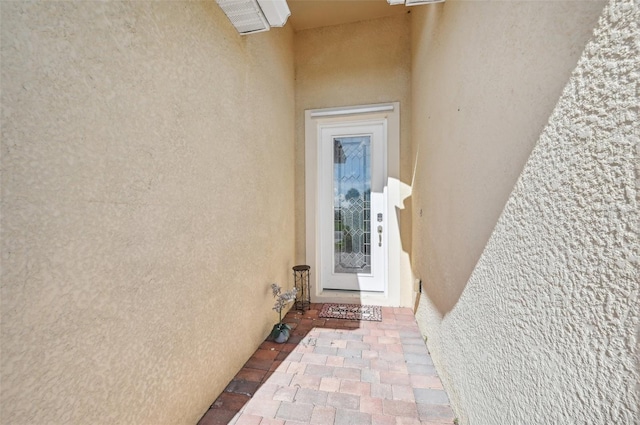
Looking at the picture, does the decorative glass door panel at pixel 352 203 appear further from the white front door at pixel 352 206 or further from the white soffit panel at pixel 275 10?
the white soffit panel at pixel 275 10

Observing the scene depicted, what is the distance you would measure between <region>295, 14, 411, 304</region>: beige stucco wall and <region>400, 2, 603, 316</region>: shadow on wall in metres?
0.55

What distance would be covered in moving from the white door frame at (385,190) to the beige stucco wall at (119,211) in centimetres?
138

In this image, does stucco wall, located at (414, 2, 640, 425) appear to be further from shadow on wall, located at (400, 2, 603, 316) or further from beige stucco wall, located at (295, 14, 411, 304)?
beige stucco wall, located at (295, 14, 411, 304)

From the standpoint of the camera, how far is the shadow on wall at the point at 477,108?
81 centimetres

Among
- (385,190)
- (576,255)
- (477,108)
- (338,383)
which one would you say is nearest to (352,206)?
(385,190)

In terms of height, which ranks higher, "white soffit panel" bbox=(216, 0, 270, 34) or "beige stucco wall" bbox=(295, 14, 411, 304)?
"beige stucco wall" bbox=(295, 14, 411, 304)

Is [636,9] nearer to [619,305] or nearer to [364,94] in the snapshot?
[619,305]

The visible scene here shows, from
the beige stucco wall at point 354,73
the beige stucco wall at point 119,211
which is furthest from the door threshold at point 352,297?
the beige stucco wall at point 119,211

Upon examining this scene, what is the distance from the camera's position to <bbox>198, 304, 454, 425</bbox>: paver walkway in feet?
4.99

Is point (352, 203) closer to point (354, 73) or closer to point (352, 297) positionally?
point (352, 297)

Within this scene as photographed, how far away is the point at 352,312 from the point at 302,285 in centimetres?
66

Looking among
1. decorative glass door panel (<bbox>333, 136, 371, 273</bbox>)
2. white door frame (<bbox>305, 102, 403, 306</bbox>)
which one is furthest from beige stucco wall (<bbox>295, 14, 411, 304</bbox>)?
decorative glass door panel (<bbox>333, 136, 371, 273</bbox>)

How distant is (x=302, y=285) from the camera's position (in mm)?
3213

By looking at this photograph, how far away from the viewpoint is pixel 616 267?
548mm
